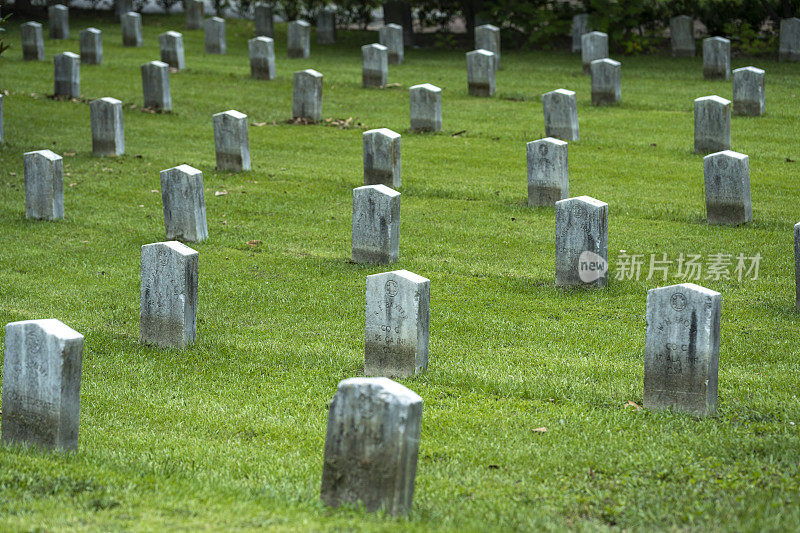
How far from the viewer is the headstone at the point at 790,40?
24.9 metres

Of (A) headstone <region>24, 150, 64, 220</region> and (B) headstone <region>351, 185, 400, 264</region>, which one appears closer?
(B) headstone <region>351, 185, 400, 264</region>

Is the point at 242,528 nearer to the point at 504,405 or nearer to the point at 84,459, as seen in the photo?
the point at 84,459

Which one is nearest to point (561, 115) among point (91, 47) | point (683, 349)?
point (683, 349)

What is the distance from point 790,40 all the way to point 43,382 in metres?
22.8

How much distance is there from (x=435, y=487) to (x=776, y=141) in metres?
13.8

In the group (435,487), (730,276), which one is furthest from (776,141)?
(435,487)

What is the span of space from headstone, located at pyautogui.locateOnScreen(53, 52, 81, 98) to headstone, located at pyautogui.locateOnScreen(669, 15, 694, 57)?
1493 cm

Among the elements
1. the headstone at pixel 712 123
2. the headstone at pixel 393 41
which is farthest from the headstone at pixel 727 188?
the headstone at pixel 393 41

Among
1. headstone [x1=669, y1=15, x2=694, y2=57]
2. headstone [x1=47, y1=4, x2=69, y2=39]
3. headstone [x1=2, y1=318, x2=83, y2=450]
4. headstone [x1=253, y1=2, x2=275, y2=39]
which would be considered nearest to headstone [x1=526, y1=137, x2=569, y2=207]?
headstone [x1=2, y1=318, x2=83, y2=450]

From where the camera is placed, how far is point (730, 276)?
36.9 ft

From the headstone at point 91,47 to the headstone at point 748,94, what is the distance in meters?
16.2

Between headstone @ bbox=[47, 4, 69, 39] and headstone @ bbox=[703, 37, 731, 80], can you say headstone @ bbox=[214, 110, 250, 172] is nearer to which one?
headstone @ bbox=[703, 37, 731, 80]

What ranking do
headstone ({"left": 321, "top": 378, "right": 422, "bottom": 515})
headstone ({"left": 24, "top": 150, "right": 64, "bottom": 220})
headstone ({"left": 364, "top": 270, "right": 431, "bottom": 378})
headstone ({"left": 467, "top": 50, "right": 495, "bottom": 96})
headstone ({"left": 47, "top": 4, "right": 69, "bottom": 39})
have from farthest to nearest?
headstone ({"left": 47, "top": 4, "right": 69, "bottom": 39}), headstone ({"left": 467, "top": 50, "right": 495, "bottom": 96}), headstone ({"left": 24, "top": 150, "right": 64, "bottom": 220}), headstone ({"left": 364, "top": 270, "right": 431, "bottom": 378}), headstone ({"left": 321, "top": 378, "right": 422, "bottom": 515})

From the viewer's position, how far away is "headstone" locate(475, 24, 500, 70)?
26391 mm
